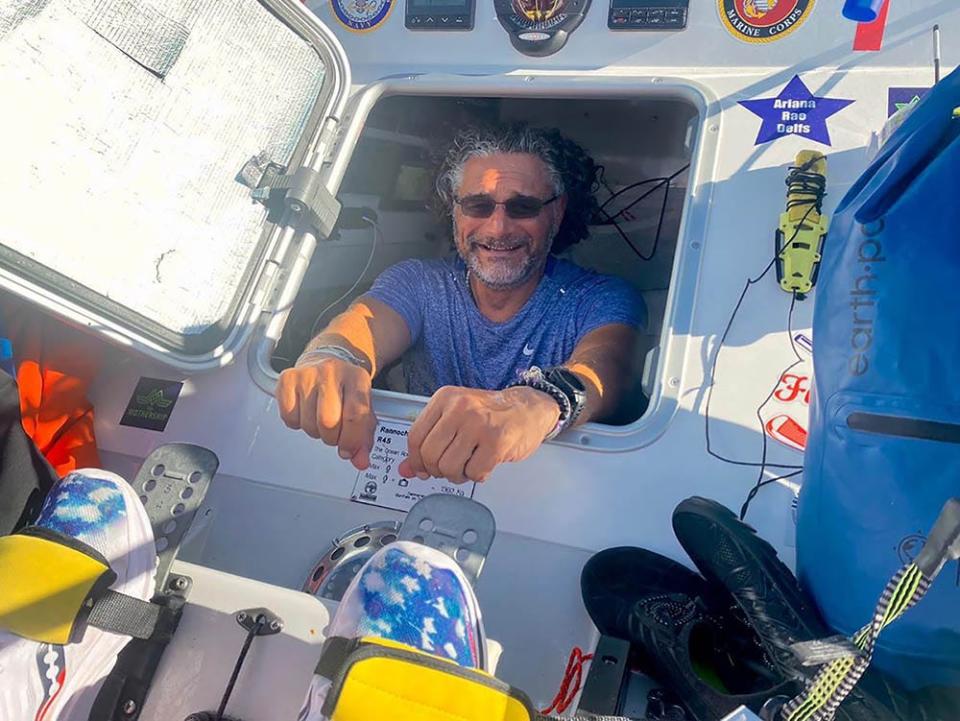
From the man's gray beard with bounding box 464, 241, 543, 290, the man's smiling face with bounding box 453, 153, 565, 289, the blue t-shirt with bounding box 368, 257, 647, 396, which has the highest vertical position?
the man's smiling face with bounding box 453, 153, 565, 289

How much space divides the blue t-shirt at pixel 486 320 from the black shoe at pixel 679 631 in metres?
0.72

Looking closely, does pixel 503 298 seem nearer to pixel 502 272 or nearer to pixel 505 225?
pixel 502 272

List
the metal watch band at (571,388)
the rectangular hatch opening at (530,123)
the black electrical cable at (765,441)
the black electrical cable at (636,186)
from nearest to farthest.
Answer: the black electrical cable at (765,441), the metal watch band at (571,388), the rectangular hatch opening at (530,123), the black electrical cable at (636,186)

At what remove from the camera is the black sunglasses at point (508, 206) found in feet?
6.02

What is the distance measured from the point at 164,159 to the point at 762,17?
126 cm

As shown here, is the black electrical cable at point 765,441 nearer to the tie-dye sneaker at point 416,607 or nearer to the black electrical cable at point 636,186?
the tie-dye sneaker at point 416,607

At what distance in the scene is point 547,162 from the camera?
1.96 m

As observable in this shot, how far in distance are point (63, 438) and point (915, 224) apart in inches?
56.6

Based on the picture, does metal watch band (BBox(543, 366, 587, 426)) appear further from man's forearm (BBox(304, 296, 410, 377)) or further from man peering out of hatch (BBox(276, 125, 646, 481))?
man's forearm (BBox(304, 296, 410, 377))

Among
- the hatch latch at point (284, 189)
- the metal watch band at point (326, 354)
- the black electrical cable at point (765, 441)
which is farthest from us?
the hatch latch at point (284, 189)

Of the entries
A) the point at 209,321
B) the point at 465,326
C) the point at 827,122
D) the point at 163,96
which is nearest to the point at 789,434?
the point at 827,122

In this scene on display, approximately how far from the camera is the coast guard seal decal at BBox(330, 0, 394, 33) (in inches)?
74.5

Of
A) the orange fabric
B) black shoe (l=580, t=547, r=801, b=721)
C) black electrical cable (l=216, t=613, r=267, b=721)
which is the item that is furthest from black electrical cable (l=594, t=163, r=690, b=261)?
black electrical cable (l=216, t=613, r=267, b=721)

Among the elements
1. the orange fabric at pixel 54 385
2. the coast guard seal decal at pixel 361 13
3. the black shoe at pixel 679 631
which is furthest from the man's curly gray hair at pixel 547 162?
the black shoe at pixel 679 631
